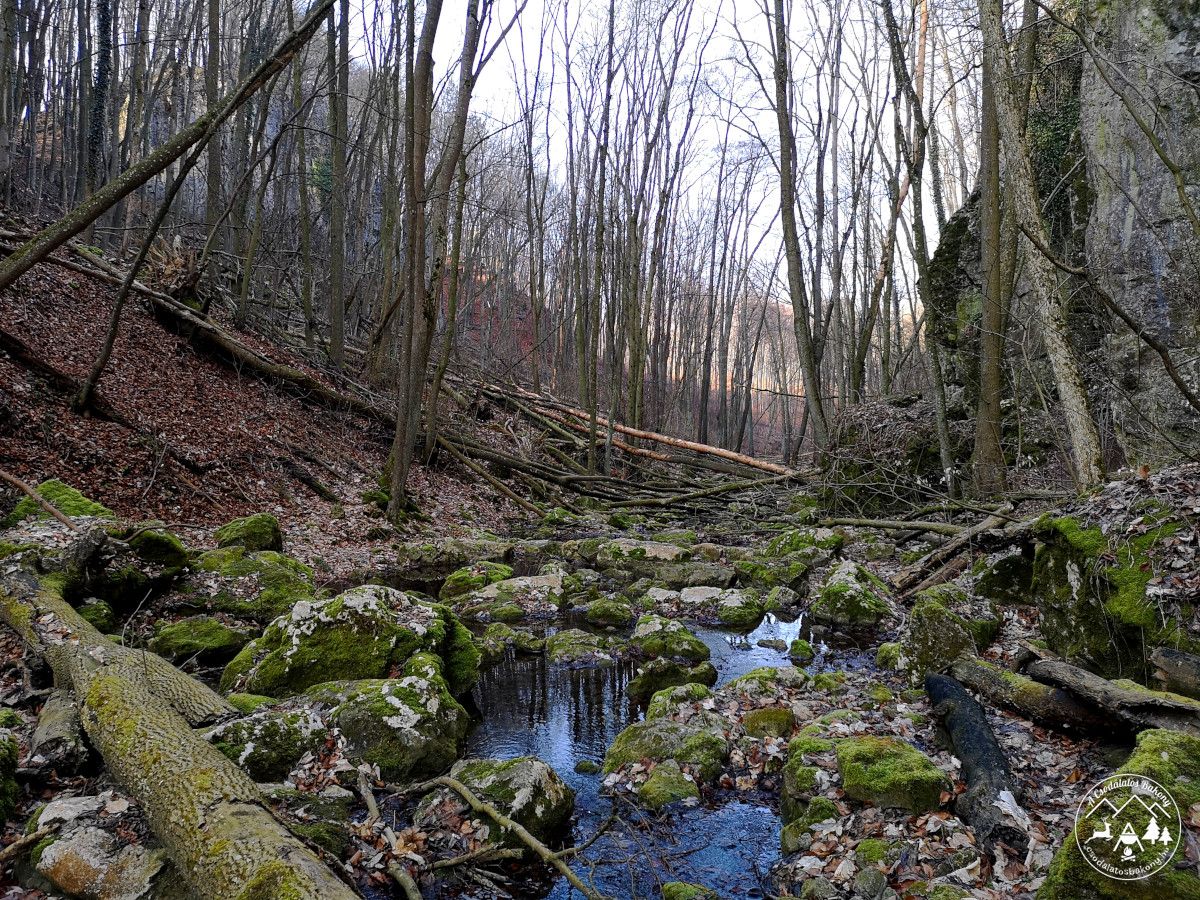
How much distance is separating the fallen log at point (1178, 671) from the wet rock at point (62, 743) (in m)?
5.82

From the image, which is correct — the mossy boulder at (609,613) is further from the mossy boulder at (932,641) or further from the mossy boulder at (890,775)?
the mossy boulder at (890,775)

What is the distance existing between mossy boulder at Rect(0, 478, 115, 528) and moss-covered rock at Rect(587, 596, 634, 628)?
5.47 m

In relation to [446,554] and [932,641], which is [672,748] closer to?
[932,641]

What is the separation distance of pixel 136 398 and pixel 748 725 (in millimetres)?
10425

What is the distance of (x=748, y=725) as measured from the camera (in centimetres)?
485

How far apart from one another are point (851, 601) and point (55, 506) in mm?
8529

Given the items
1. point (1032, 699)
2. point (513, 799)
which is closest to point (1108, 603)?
point (1032, 699)

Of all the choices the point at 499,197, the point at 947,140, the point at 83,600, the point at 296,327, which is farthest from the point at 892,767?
Result: the point at 499,197

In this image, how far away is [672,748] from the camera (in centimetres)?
452

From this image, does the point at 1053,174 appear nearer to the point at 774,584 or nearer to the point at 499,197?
the point at 774,584

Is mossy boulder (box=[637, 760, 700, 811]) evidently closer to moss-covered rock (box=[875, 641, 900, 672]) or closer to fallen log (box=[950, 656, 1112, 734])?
fallen log (box=[950, 656, 1112, 734])

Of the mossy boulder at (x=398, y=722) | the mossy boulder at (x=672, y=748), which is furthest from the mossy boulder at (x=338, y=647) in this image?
the mossy boulder at (x=672, y=748)

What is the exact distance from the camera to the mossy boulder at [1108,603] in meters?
4.13

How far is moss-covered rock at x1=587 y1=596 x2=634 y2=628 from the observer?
8.02 m
